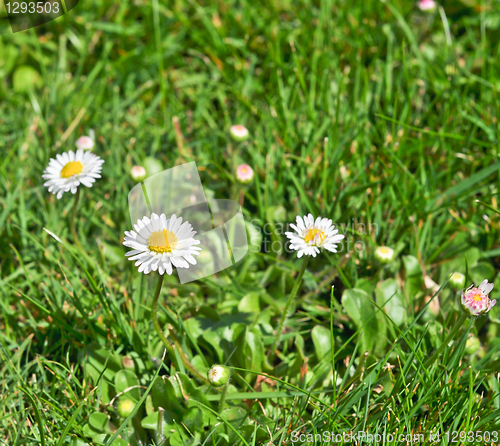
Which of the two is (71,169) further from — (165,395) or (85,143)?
(165,395)

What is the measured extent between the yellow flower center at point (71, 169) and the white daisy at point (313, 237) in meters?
0.87

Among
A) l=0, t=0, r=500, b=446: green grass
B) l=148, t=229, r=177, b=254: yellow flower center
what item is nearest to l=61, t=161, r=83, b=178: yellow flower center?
l=0, t=0, r=500, b=446: green grass

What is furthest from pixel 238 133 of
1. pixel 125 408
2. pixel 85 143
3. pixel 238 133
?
pixel 125 408

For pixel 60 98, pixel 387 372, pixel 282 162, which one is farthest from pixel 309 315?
pixel 60 98

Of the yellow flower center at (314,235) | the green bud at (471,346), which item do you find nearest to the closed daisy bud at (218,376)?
the yellow flower center at (314,235)

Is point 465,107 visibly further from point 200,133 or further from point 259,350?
point 259,350

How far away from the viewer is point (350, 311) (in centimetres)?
184

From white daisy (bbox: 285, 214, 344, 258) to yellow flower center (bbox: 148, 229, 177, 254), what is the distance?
0.34m

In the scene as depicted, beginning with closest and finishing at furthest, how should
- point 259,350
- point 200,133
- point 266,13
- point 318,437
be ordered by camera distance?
point 318,437 < point 259,350 < point 200,133 < point 266,13

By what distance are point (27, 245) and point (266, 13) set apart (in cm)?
206

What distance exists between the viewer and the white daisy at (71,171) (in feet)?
5.90

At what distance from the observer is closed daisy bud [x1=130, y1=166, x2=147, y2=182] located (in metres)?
2.21

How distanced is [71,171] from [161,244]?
668mm

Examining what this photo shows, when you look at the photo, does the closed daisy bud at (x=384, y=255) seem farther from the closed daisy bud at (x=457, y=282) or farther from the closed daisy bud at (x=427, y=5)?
the closed daisy bud at (x=427, y=5)
